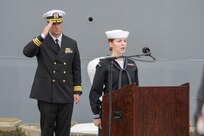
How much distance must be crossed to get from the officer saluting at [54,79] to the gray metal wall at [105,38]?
6.51 ft

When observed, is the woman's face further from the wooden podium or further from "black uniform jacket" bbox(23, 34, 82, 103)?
"black uniform jacket" bbox(23, 34, 82, 103)

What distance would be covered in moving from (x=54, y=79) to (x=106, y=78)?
800 millimetres

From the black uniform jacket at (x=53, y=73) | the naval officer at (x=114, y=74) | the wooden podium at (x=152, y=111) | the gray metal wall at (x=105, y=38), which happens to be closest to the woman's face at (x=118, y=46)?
the naval officer at (x=114, y=74)

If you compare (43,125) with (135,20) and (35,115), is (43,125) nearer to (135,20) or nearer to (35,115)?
(35,115)

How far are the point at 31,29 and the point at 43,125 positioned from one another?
2.38 meters

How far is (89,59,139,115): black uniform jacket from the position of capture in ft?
15.5

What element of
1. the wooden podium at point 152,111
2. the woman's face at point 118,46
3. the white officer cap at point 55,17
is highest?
the white officer cap at point 55,17

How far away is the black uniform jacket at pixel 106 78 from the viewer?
15.5ft

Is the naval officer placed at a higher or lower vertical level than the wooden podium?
higher

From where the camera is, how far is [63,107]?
18.1 feet

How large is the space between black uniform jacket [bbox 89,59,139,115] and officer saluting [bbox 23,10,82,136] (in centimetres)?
66

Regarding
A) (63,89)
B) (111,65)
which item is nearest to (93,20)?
(63,89)

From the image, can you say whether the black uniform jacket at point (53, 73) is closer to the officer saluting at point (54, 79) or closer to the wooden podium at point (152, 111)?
the officer saluting at point (54, 79)

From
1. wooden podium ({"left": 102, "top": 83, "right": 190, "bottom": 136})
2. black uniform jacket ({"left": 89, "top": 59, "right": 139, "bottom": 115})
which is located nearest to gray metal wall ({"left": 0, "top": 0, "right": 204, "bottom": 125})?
black uniform jacket ({"left": 89, "top": 59, "right": 139, "bottom": 115})
